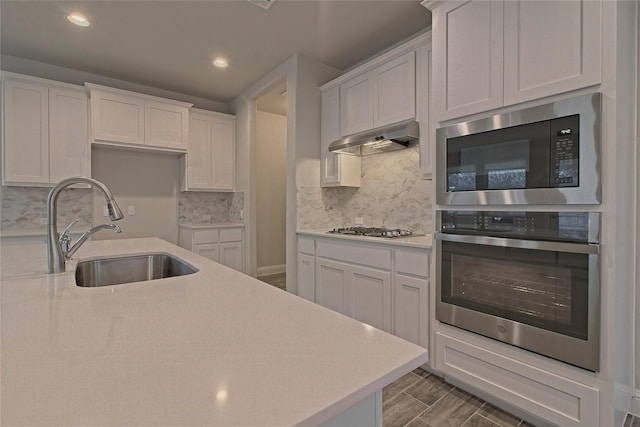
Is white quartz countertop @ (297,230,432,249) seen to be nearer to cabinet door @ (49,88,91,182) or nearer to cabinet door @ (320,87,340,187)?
cabinet door @ (320,87,340,187)

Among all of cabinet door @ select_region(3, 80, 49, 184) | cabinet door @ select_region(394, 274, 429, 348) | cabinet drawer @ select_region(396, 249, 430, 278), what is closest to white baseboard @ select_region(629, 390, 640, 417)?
cabinet door @ select_region(394, 274, 429, 348)

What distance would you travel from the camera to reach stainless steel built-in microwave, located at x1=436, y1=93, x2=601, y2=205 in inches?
55.6

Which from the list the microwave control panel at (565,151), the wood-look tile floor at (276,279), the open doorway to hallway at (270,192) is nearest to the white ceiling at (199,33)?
the open doorway to hallway at (270,192)

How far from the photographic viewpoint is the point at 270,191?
5305 mm

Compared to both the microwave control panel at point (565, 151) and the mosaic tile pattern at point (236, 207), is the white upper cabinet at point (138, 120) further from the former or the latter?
the microwave control panel at point (565, 151)

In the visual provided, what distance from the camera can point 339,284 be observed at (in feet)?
9.14

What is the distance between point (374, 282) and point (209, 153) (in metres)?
3.13

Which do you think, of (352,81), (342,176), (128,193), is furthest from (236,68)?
(128,193)

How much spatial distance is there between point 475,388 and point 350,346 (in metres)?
1.75

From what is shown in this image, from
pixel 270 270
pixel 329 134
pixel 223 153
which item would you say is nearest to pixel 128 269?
pixel 329 134

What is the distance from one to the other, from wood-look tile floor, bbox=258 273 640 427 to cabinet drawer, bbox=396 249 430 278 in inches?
28.6

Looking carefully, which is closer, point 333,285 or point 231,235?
point 333,285

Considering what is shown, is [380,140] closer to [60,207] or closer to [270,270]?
[270,270]

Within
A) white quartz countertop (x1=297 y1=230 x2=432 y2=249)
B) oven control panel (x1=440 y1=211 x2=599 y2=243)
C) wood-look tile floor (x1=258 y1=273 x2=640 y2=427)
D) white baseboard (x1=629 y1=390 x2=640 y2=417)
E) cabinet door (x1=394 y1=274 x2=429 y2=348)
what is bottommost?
wood-look tile floor (x1=258 y1=273 x2=640 y2=427)
